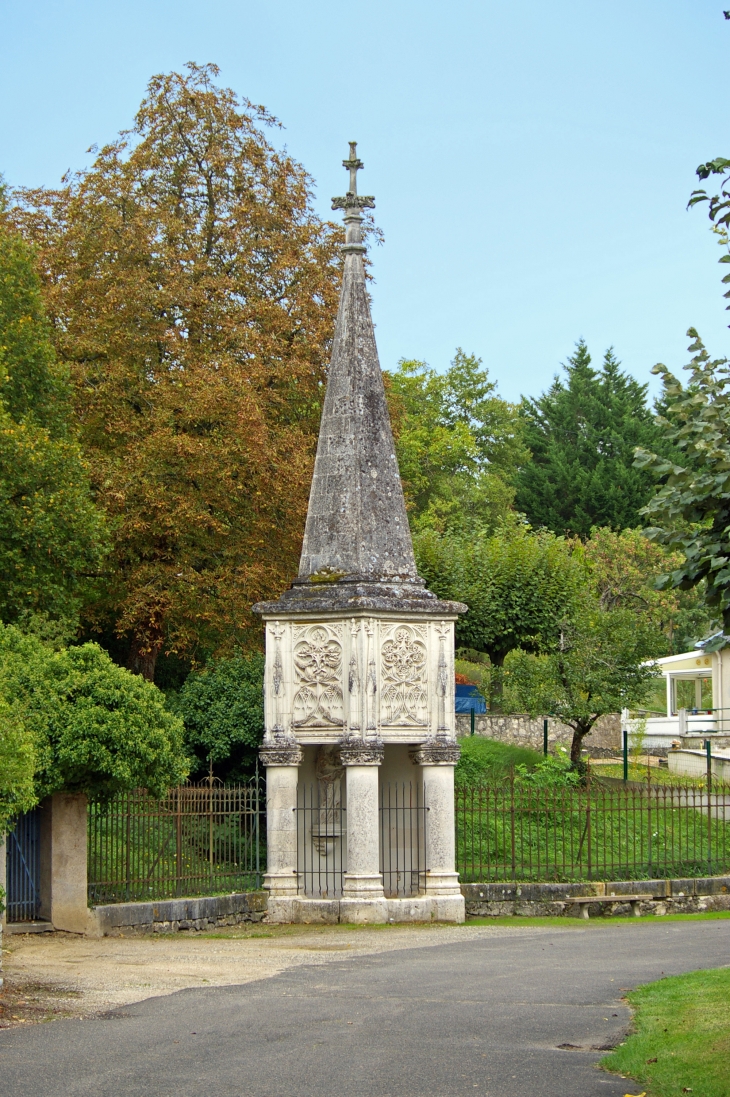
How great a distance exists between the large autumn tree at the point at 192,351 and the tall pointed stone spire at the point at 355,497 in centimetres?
560

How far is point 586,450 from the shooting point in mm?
61531

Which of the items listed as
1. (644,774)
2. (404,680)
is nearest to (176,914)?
(404,680)

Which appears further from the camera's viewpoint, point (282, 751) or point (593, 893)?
point (593, 893)

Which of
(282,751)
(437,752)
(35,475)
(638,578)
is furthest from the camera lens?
(638,578)

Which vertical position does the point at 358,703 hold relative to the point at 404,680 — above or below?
below

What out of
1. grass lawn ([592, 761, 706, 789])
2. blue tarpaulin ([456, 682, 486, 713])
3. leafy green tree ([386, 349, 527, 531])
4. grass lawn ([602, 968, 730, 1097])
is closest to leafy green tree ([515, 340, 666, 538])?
leafy green tree ([386, 349, 527, 531])

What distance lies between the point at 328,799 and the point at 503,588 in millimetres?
16122

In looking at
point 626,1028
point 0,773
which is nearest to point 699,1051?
point 626,1028

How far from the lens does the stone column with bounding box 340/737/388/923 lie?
18.5 m

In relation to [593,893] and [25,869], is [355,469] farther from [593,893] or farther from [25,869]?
[593,893]

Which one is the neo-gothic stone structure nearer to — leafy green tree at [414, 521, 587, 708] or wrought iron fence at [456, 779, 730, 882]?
wrought iron fence at [456, 779, 730, 882]

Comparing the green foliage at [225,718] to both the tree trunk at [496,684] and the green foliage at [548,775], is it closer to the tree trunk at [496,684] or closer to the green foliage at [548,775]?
the green foliage at [548,775]

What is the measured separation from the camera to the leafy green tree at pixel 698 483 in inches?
283

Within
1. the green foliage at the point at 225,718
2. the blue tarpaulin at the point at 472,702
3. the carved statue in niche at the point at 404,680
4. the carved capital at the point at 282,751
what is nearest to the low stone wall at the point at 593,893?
the carved statue in niche at the point at 404,680
